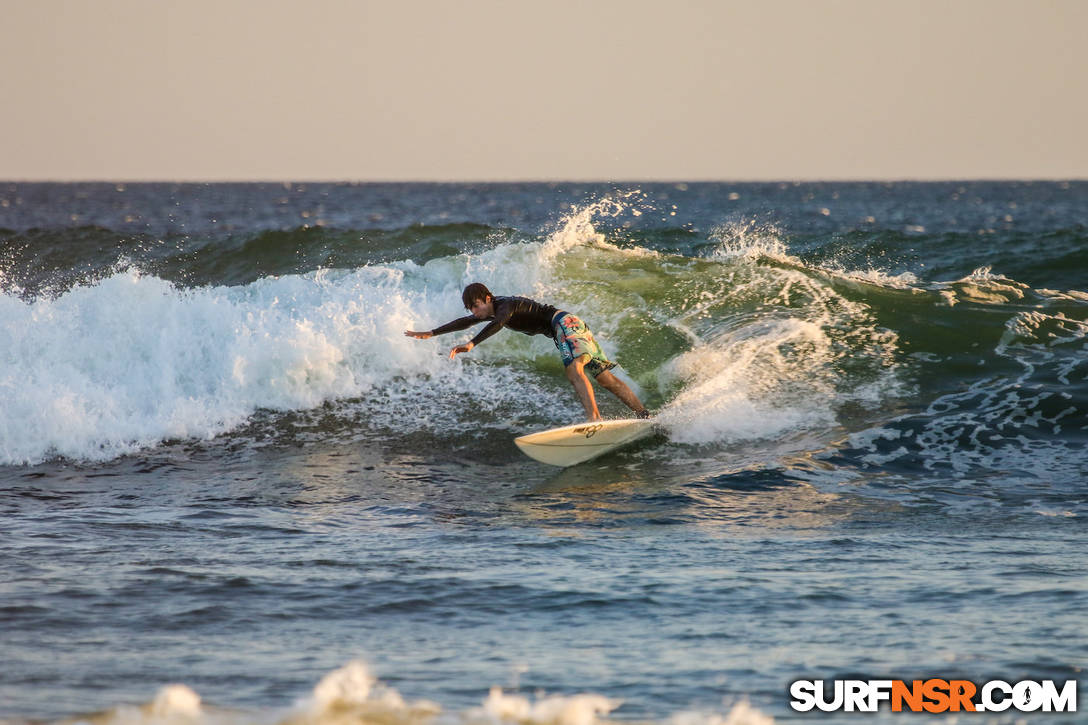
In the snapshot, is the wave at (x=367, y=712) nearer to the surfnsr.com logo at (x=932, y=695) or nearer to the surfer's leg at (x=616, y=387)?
the surfnsr.com logo at (x=932, y=695)

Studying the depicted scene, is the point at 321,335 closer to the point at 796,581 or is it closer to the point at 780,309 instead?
the point at 780,309

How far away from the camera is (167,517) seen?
821 centimetres

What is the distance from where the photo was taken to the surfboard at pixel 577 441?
10078 mm

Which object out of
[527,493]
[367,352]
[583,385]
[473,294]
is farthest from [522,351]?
[527,493]

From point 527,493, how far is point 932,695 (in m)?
5.05

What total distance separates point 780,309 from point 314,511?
8028 mm

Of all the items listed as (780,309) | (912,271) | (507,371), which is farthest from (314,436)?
(912,271)

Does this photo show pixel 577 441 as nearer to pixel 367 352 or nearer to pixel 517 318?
pixel 517 318

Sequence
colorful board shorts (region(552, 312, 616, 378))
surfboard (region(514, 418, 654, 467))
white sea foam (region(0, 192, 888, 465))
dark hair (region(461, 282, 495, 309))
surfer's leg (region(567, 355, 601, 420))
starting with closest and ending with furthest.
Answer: dark hair (region(461, 282, 495, 309)) < surfboard (region(514, 418, 654, 467)) < surfer's leg (region(567, 355, 601, 420)) < colorful board shorts (region(552, 312, 616, 378)) < white sea foam (region(0, 192, 888, 465))

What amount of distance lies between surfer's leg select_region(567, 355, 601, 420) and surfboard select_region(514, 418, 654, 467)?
12cm

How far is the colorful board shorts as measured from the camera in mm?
10336

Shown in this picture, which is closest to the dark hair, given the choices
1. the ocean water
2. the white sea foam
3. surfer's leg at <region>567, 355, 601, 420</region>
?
surfer's leg at <region>567, 355, 601, 420</region>

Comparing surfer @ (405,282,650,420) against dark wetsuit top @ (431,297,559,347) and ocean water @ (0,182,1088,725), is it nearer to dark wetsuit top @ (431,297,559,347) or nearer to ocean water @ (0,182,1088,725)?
dark wetsuit top @ (431,297,559,347)

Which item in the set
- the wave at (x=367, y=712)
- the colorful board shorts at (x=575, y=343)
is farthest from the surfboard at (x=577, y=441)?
the wave at (x=367, y=712)
